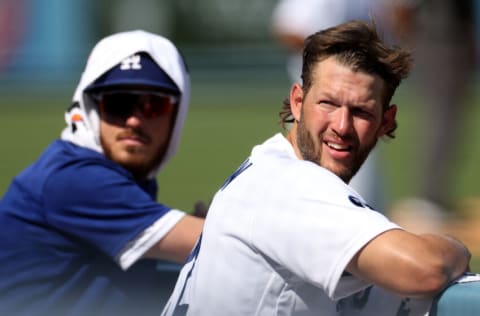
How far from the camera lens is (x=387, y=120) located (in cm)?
309

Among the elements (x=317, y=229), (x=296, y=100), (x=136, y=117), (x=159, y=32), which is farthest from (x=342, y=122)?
(x=159, y=32)

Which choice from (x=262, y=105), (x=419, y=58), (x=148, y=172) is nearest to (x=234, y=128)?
(x=262, y=105)

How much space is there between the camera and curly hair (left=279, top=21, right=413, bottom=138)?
2.96 meters

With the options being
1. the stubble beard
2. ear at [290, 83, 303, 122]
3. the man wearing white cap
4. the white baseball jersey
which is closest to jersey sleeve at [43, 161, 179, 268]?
the man wearing white cap

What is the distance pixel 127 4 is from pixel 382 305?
623 inches

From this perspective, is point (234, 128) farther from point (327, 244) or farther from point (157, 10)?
point (327, 244)

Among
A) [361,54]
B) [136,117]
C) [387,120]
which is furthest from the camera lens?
[136,117]

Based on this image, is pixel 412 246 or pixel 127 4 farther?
pixel 127 4

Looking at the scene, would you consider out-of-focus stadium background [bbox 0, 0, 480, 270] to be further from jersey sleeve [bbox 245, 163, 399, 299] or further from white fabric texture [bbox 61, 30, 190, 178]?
jersey sleeve [bbox 245, 163, 399, 299]

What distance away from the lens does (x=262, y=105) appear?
54.9 ft

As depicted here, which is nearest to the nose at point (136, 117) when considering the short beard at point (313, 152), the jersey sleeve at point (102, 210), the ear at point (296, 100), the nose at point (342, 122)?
the jersey sleeve at point (102, 210)

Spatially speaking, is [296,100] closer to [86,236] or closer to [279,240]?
[279,240]

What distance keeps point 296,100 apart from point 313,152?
187 millimetres

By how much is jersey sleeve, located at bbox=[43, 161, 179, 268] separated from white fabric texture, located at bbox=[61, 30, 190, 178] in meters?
0.24
